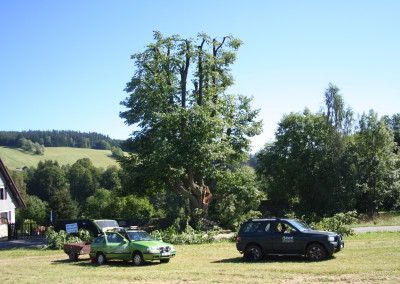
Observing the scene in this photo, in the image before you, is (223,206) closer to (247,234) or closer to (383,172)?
(383,172)

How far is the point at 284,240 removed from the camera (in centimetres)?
1692

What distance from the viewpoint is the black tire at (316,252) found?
16266mm

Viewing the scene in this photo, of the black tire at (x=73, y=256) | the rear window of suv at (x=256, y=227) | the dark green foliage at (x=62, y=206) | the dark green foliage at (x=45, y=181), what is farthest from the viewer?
the dark green foliage at (x=45, y=181)

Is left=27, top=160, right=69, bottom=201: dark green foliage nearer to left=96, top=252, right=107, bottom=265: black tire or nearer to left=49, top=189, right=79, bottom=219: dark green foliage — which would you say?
left=49, top=189, right=79, bottom=219: dark green foliage

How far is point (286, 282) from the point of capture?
39.7 feet

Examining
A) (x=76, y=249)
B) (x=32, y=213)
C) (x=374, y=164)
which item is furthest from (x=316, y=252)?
(x=32, y=213)

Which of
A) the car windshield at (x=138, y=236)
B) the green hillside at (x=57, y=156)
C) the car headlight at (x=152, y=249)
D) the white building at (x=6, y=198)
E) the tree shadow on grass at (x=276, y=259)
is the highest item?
the green hillside at (x=57, y=156)

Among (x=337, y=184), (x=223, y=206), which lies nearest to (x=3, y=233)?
(x=223, y=206)

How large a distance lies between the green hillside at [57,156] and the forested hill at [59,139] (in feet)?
20.0

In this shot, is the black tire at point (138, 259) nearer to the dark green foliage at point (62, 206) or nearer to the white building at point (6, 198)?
the white building at point (6, 198)

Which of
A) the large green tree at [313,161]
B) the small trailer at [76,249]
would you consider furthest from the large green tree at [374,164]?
the small trailer at [76,249]

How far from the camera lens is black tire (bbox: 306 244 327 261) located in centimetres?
1627

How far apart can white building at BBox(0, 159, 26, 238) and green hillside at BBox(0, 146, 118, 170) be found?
79194mm

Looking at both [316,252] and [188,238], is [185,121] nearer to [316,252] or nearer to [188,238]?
[188,238]
